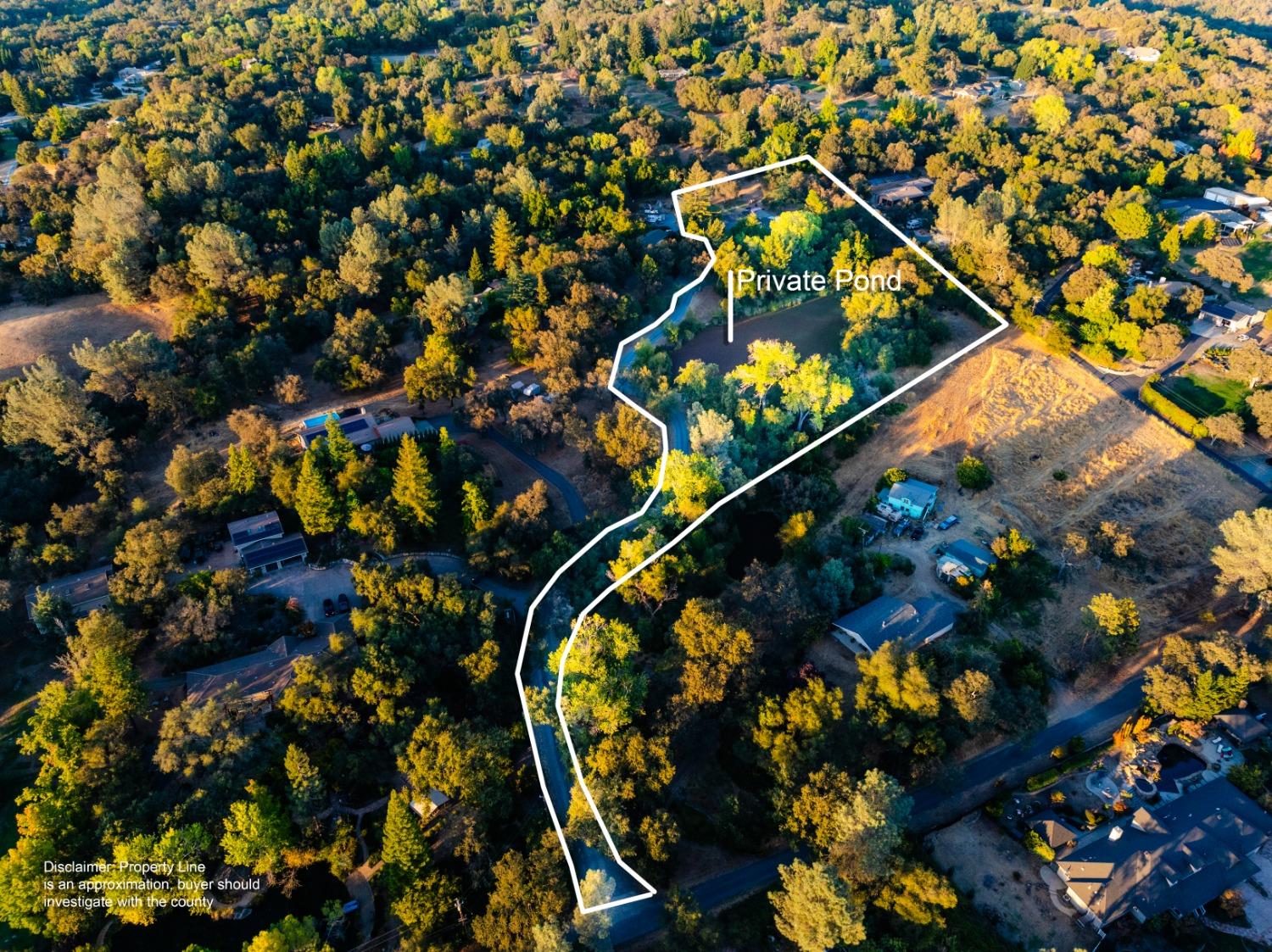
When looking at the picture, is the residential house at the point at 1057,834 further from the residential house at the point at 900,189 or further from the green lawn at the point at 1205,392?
the residential house at the point at 900,189

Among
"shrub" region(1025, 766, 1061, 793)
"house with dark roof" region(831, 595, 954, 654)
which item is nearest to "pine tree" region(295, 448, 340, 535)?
"house with dark roof" region(831, 595, 954, 654)

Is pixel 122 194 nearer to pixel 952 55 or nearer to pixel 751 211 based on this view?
pixel 751 211

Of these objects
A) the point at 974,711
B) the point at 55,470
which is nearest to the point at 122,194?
the point at 55,470

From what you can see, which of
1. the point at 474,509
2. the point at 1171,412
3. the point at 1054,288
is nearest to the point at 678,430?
the point at 474,509

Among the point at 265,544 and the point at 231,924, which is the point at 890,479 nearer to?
the point at 265,544

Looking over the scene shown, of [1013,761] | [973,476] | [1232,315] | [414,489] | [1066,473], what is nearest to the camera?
[1013,761]

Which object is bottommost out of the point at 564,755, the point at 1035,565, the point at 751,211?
the point at 1035,565
